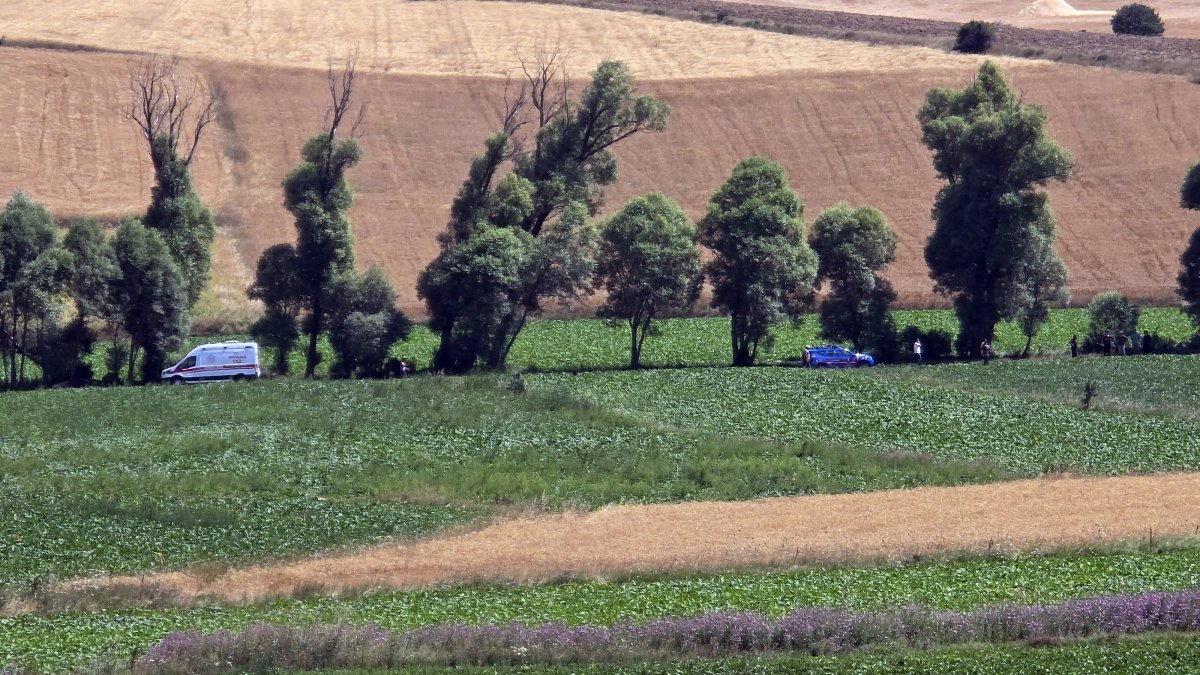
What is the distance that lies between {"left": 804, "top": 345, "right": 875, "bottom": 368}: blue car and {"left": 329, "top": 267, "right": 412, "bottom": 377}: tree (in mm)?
15401

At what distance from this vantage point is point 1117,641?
71.9 ft

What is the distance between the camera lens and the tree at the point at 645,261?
177 feet

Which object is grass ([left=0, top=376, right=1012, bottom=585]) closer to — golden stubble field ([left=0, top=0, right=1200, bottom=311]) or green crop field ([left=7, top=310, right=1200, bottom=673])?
green crop field ([left=7, top=310, right=1200, bottom=673])

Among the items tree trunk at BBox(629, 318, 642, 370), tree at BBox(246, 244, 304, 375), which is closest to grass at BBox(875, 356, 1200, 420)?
tree trunk at BBox(629, 318, 642, 370)

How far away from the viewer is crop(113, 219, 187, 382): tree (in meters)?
51.6

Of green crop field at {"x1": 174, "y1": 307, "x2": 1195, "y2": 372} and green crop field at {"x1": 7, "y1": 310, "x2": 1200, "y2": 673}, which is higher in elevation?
green crop field at {"x1": 7, "y1": 310, "x2": 1200, "y2": 673}

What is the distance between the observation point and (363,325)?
2071 inches

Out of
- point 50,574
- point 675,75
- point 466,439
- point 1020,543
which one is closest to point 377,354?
point 466,439

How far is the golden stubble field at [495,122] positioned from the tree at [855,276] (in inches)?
449

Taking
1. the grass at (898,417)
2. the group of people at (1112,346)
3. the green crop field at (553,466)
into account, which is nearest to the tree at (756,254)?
the green crop field at (553,466)

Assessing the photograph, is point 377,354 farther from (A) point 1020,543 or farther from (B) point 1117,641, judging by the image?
(B) point 1117,641

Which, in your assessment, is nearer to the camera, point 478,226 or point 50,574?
point 50,574

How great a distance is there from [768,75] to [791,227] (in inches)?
1515

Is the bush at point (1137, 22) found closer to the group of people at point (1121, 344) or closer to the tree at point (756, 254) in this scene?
the group of people at point (1121, 344)
